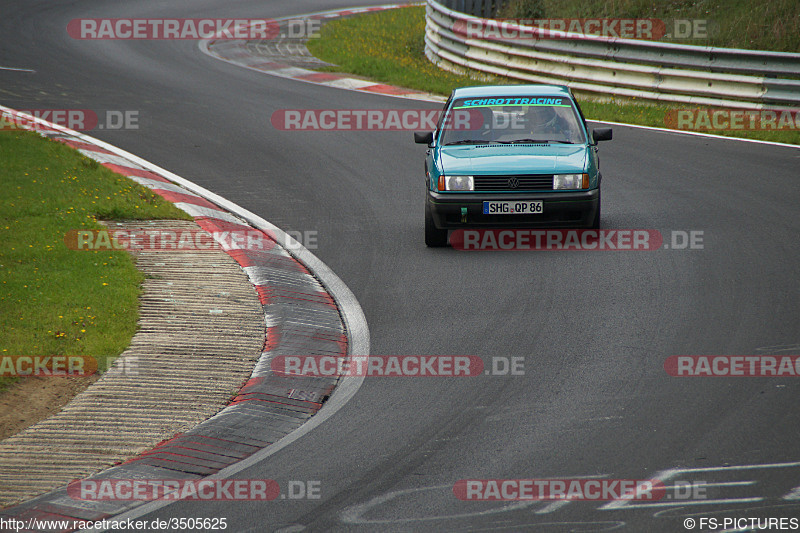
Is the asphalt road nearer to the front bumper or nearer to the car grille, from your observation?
the front bumper

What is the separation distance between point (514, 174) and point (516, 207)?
0.35 meters

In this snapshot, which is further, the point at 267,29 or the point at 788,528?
the point at 267,29

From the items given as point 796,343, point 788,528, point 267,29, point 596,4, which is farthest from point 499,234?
point 267,29

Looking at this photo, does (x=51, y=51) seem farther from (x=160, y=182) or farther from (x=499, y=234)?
(x=499, y=234)

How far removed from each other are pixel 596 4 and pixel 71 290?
17.5 m

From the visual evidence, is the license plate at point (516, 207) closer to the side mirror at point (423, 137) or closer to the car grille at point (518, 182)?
the car grille at point (518, 182)

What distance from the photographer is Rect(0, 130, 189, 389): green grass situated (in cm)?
751

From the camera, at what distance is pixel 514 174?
9.99 m

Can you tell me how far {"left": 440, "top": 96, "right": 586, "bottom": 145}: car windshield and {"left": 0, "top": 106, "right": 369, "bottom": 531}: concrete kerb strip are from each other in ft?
7.79

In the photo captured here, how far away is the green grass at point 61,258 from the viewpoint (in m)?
7.51

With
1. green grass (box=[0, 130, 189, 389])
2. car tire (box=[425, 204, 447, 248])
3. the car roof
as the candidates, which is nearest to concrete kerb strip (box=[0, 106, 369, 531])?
green grass (box=[0, 130, 189, 389])

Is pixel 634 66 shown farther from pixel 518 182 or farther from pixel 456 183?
pixel 456 183

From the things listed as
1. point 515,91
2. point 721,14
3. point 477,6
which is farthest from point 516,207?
point 477,6

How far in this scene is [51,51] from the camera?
22.8 meters
